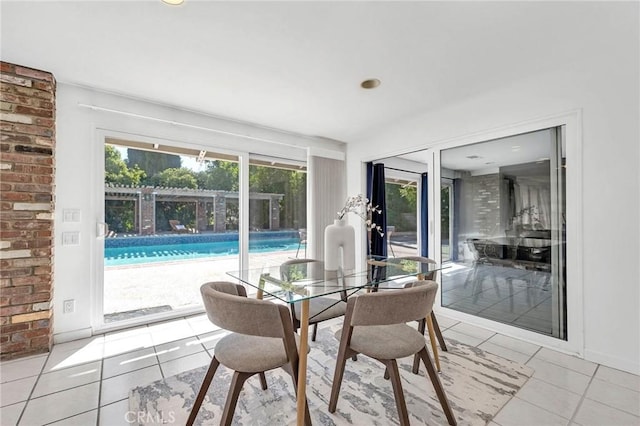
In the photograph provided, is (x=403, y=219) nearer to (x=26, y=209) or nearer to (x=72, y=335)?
(x=72, y=335)

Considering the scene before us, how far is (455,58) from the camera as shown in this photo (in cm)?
222

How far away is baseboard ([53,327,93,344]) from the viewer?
8.35ft

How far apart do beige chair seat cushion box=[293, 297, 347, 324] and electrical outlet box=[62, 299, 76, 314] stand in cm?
213

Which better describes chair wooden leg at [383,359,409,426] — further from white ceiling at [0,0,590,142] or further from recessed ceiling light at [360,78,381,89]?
recessed ceiling light at [360,78,381,89]

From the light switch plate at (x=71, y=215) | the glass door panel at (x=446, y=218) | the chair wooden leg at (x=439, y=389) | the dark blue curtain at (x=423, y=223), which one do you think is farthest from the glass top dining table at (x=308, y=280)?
the dark blue curtain at (x=423, y=223)

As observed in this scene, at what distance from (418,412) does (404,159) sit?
417 centimetres

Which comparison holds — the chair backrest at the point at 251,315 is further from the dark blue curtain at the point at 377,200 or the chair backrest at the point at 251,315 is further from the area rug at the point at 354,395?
the dark blue curtain at the point at 377,200

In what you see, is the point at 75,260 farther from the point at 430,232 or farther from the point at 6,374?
the point at 430,232

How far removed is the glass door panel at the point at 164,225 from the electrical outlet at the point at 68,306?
11.4 inches

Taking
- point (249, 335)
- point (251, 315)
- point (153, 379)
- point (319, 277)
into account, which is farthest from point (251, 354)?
point (153, 379)

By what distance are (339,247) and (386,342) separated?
0.94 m

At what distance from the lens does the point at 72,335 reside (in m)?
2.61

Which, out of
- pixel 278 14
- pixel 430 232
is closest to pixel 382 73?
pixel 278 14

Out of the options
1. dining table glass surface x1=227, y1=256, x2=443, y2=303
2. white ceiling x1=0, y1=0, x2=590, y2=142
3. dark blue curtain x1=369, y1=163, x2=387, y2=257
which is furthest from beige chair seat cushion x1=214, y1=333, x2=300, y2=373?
dark blue curtain x1=369, y1=163, x2=387, y2=257
